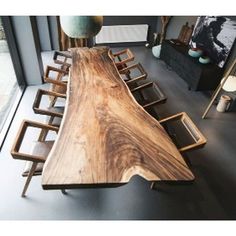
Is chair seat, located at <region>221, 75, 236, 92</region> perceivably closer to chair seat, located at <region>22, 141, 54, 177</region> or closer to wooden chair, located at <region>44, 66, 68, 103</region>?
wooden chair, located at <region>44, 66, 68, 103</region>

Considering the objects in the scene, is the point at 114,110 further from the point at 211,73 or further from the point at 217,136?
the point at 211,73

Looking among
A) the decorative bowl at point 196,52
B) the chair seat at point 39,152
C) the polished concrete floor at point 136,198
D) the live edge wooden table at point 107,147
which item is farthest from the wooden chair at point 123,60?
the chair seat at point 39,152

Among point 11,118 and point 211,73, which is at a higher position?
point 211,73

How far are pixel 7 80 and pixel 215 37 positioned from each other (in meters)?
3.66

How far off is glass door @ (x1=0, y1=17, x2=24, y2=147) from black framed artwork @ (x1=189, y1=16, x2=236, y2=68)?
10.9ft

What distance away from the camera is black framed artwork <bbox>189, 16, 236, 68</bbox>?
334 centimetres

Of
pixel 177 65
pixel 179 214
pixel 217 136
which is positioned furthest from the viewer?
pixel 177 65

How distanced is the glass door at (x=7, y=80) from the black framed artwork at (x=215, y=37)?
332 cm

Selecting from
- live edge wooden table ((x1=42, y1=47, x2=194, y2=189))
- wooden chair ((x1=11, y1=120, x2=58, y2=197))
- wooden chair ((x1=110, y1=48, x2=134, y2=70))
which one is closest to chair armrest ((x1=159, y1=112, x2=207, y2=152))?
live edge wooden table ((x1=42, y1=47, x2=194, y2=189))

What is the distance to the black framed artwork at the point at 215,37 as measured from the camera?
3336 mm
